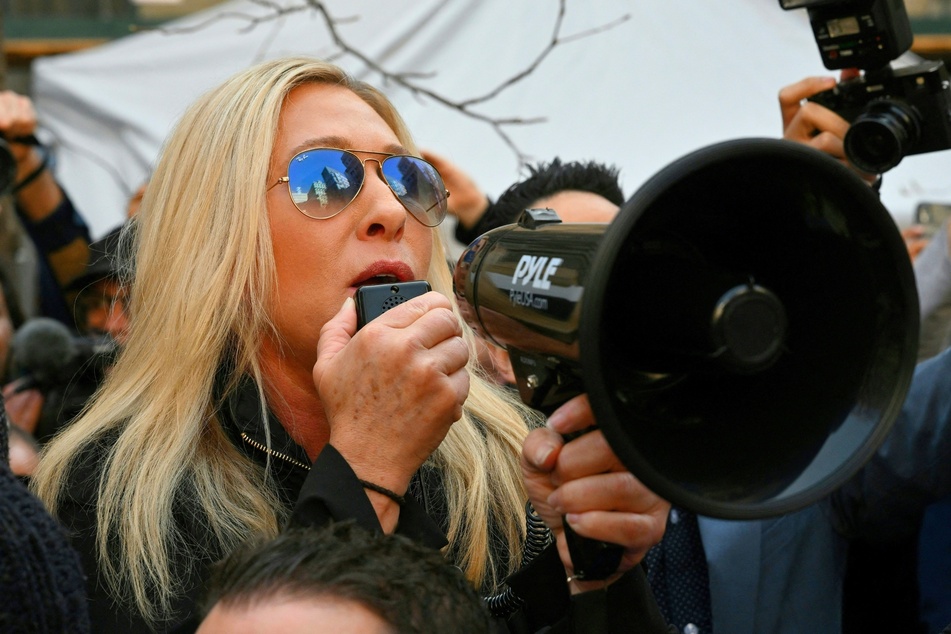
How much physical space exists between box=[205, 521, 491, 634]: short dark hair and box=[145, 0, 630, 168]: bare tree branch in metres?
2.60

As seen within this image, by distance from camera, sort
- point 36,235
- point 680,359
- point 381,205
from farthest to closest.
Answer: point 36,235 → point 381,205 → point 680,359

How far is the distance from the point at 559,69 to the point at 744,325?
2943 mm

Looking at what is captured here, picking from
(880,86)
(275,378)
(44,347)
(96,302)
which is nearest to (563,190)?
(880,86)

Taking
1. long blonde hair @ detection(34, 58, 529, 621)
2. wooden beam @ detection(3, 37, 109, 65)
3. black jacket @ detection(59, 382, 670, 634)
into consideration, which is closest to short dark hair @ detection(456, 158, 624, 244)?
long blonde hair @ detection(34, 58, 529, 621)

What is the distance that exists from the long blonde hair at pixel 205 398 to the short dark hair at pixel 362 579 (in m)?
0.58

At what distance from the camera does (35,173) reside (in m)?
3.76

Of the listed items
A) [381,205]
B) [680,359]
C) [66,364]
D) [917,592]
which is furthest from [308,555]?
[66,364]

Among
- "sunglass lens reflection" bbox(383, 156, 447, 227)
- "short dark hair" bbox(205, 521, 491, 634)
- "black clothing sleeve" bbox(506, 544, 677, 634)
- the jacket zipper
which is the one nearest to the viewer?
"short dark hair" bbox(205, 521, 491, 634)

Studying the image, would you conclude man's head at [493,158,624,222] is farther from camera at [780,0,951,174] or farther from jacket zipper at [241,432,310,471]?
jacket zipper at [241,432,310,471]

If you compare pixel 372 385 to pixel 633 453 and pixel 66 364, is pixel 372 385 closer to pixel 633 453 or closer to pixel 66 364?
pixel 633 453

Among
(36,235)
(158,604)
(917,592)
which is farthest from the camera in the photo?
(36,235)

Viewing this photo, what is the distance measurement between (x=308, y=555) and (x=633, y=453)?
0.41 metres

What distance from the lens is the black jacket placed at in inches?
63.9

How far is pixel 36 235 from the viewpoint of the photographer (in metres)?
4.01
